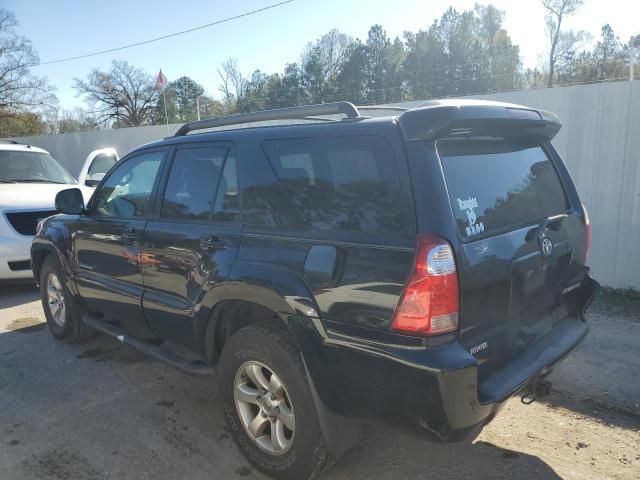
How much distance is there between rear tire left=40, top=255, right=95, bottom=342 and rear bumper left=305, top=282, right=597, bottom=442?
10.2 feet

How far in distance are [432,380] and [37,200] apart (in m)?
6.62

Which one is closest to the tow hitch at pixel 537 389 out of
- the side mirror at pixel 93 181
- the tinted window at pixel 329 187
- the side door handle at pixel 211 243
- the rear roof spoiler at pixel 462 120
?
the tinted window at pixel 329 187

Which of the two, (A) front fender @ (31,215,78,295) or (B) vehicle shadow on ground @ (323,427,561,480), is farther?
(A) front fender @ (31,215,78,295)

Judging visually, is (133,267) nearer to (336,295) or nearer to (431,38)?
(336,295)

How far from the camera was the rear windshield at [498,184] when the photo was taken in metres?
2.37

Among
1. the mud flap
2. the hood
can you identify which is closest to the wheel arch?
the mud flap

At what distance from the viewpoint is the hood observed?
6820 mm

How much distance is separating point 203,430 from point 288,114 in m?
2.09

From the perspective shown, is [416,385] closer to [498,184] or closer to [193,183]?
[498,184]

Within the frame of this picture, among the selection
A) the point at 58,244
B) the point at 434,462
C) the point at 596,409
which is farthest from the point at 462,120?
the point at 58,244

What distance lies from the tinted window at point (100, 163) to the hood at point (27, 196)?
1800 mm

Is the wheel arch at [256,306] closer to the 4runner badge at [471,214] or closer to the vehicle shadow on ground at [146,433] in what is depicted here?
the vehicle shadow on ground at [146,433]

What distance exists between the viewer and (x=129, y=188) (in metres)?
4.02

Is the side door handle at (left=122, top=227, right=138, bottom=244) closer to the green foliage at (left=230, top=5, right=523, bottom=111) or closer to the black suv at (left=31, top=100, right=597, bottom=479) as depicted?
the black suv at (left=31, top=100, right=597, bottom=479)
